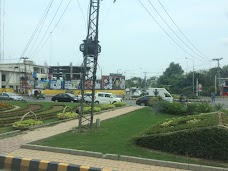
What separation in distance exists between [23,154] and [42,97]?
41.6 metres

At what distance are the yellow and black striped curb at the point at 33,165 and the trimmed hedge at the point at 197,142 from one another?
2.42 m

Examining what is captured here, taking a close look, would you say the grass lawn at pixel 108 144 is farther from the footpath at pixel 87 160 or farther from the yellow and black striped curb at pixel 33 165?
the yellow and black striped curb at pixel 33 165

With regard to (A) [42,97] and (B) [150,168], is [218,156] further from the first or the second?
(A) [42,97]

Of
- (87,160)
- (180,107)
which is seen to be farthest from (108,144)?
(180,107)

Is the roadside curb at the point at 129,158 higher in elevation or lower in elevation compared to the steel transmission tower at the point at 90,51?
lower

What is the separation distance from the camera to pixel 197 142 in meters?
8.35

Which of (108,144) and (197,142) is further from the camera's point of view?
(108,144)

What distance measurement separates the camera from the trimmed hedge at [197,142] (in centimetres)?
805

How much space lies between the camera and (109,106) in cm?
2652

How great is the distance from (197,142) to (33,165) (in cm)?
429

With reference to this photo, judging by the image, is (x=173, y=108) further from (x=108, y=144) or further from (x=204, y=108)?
(x=108, y=144)

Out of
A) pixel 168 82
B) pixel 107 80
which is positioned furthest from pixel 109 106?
pixel 168 82

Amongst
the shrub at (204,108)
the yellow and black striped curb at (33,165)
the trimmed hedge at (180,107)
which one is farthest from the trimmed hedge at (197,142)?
the trimmed hedge at (180,107)

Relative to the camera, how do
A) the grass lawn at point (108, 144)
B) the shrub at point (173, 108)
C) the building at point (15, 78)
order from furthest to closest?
the building at point (15, 78)
the shrub at point (173, 108)
the grass lawn at point (108, 144)
